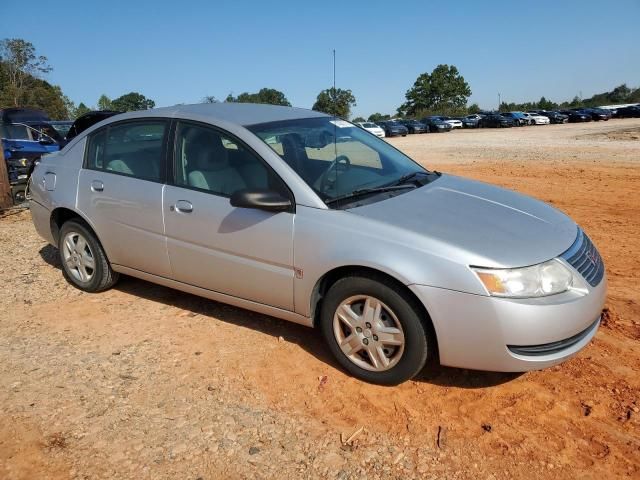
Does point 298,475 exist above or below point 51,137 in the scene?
below

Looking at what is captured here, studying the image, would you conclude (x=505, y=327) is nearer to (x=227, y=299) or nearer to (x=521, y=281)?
(x=521, y=281)

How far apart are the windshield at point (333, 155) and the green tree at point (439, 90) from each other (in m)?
96.5

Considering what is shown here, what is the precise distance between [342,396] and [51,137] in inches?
406

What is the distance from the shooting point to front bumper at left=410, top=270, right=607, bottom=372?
2.85m

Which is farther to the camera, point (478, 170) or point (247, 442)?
point (478, 170)

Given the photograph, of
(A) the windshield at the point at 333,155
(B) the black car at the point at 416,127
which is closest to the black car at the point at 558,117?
(B) the black car at the point at 416,127

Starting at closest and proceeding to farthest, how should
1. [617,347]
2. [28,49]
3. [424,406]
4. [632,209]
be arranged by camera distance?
[424,406], [617,347], [632,209], [28,49]

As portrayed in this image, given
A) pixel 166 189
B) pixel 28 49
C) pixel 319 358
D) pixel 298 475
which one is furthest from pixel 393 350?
pixel 28 49

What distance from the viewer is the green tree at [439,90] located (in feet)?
322

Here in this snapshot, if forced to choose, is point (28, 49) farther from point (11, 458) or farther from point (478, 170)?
point (11, 458)

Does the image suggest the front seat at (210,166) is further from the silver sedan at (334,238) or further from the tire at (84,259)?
the tire at (84,259)

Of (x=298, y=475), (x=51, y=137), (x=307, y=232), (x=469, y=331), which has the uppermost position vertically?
(x=51, y=137)

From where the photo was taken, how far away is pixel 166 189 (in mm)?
4078

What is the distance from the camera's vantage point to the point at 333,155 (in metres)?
3.90
